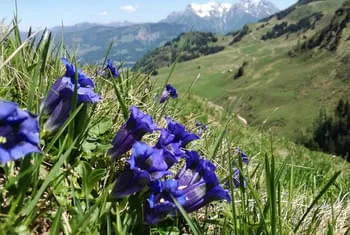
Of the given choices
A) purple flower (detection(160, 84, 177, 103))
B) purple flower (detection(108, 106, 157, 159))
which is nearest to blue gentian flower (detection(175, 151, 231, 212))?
purple flower (detection(108, 106, 157, 159))

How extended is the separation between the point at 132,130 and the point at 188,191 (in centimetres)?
45

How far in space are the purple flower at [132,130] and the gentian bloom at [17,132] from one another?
2.43 ft

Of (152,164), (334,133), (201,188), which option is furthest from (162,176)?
(334,133)

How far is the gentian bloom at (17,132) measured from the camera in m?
1.57

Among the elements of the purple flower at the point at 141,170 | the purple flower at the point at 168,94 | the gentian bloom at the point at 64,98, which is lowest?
the purple flower at the point at 168,94

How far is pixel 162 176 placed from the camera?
2.13 metres

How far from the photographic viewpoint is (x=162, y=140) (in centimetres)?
222

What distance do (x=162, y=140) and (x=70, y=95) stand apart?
1.81ft

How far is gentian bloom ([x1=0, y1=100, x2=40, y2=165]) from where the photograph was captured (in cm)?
157

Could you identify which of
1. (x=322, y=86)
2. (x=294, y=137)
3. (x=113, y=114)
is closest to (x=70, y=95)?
(x=113, y=114)

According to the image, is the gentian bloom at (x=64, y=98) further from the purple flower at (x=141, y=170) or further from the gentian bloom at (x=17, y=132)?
the gentian bloom at (x=17, y=132)

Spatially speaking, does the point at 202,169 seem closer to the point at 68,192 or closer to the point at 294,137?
the point at 68,192

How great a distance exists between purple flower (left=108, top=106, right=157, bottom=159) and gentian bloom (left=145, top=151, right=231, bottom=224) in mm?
266

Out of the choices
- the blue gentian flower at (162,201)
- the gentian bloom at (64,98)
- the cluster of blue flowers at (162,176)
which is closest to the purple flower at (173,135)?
the cluster of blue flowers at (162,176)
